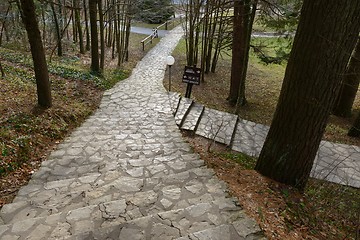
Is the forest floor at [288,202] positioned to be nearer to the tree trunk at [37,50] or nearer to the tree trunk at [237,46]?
the tree trunk at [37,50]

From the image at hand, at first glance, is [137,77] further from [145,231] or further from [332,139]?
[145,231]

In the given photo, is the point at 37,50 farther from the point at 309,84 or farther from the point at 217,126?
the point at 309,84

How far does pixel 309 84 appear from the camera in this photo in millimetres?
3404

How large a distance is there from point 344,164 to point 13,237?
23.6 feet

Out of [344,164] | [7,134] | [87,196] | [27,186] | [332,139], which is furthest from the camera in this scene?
[332,139]

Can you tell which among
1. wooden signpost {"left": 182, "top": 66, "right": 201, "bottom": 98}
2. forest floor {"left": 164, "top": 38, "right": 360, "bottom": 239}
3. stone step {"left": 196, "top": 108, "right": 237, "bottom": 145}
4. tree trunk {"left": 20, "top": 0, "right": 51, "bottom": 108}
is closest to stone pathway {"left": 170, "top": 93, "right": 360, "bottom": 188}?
stone step {"left": 196, "top": 108, "right": 237, "bottom": 145}

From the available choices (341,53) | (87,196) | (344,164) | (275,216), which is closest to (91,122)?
(87,196)

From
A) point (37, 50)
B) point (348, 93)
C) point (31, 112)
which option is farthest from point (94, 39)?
point (348, 93)

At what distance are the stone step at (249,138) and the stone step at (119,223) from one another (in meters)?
3.56

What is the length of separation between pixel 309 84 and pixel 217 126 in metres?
4.21

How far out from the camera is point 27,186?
4.04m

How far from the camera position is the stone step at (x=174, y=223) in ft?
9.09

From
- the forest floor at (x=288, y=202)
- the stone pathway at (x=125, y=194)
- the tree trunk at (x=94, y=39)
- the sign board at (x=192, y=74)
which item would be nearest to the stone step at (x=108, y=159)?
the stone pathway at (x=125, y=194)

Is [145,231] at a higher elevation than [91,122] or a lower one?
higher
